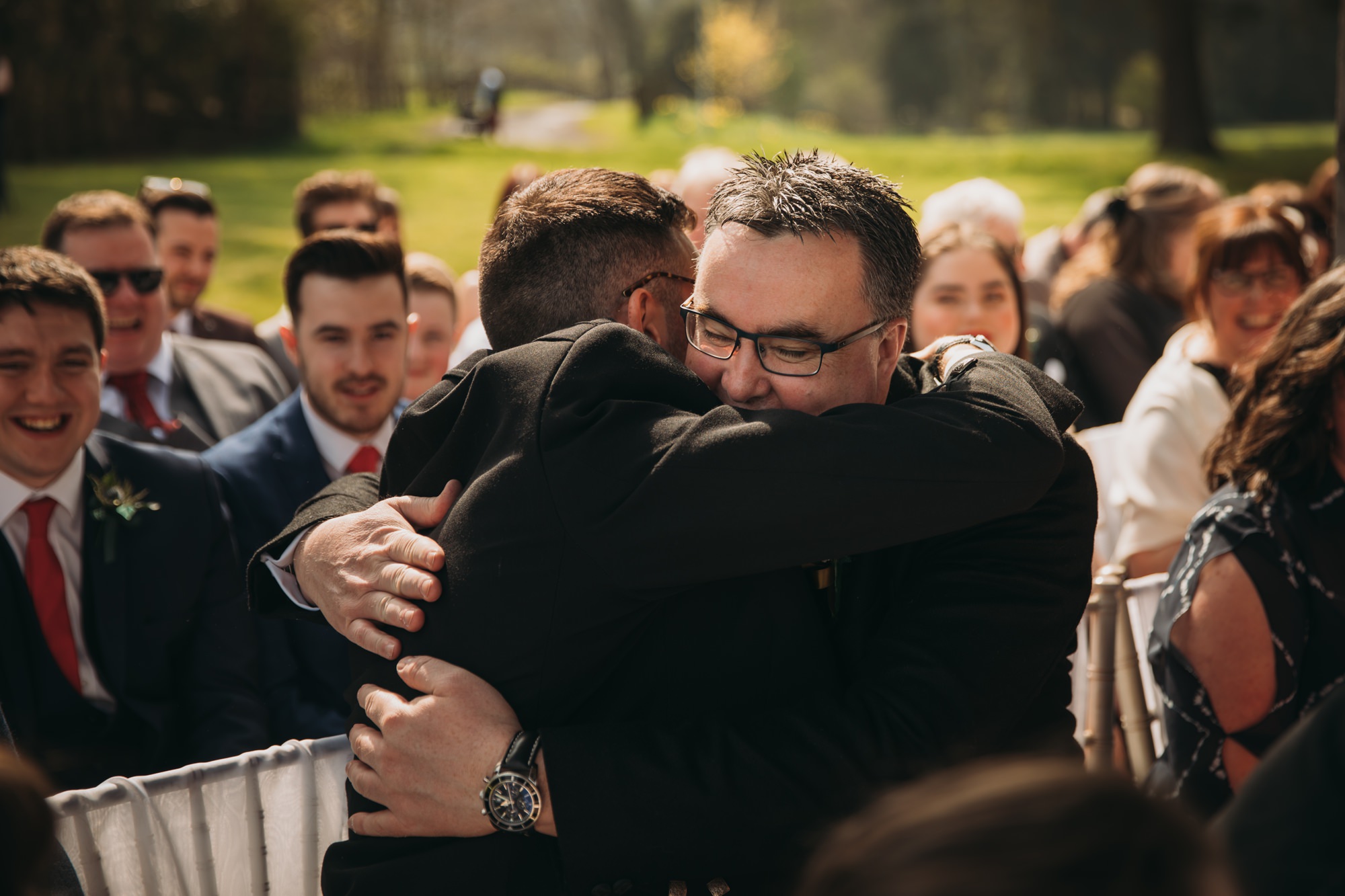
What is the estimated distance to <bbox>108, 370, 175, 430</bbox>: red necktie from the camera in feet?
15.2

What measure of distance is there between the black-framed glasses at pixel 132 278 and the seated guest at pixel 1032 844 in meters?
4.64

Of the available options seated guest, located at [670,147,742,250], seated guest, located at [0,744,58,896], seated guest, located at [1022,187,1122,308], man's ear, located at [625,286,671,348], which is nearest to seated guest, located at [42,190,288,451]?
seated guest, located at [670,147,742,250]

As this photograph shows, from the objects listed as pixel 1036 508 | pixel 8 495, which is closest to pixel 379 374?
pixel 8 495

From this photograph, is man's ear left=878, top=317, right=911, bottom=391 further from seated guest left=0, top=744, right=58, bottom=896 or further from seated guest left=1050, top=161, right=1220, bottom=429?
seated guest left=1050, top=161, right=1220, bottom=429

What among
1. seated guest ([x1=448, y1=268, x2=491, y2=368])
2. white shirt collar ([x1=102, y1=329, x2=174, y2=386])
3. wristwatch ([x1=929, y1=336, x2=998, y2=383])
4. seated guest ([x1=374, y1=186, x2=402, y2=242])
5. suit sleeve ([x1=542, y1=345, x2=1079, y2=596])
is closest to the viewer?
suit sleeve ([x1=542, y1=345, x2=1079, y2=596])

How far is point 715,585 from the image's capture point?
1763mm

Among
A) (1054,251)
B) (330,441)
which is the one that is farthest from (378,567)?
(1054,251)

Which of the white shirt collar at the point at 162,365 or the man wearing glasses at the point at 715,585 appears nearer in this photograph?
the man wearing glasses at the point at 715,585

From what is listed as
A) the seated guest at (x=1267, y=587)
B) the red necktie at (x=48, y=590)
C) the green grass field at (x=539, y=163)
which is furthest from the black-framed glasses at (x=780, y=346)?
the green grass field at (x=539, y=163)

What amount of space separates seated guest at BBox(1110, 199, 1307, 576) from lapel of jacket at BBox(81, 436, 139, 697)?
3.34 metres

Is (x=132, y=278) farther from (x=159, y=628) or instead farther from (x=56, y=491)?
(x=159, y=628)

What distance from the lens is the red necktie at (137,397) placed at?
462 centimetres

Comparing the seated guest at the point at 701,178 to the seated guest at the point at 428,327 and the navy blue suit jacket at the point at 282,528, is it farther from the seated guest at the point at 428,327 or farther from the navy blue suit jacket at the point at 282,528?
the navy blue suit jacket at the point at 282,528

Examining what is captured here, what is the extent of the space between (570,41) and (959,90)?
5.04 m
